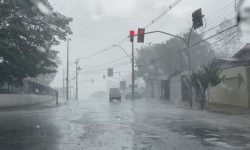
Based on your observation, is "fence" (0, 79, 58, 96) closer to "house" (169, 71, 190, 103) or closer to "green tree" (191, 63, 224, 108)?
"green tree" (191, 63, 224, 108)

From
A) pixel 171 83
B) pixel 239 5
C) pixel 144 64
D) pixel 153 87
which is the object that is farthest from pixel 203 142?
pixel 144 64

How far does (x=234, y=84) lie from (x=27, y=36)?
18.4 m

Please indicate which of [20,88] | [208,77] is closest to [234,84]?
[208,77]

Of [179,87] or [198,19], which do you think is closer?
[198,19]

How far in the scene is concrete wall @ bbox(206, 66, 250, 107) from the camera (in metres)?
31.6

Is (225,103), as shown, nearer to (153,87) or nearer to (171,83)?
(171,83)

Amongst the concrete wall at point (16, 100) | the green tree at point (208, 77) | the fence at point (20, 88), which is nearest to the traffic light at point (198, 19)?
the green tree at point (208, 77)

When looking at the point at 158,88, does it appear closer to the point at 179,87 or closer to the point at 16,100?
the point at 179,87

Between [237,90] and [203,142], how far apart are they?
23.2 meters

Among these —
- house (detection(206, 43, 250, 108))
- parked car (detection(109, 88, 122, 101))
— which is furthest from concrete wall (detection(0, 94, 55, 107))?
house (detection(206, 43, 250, 108))

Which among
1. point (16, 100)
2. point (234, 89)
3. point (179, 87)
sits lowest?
point (16, 100)

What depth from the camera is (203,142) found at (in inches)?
456

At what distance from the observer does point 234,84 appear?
34406mm

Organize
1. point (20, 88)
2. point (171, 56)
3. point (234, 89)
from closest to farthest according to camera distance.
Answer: point (234, 89) < point (20, 88) < point (171, 56)
